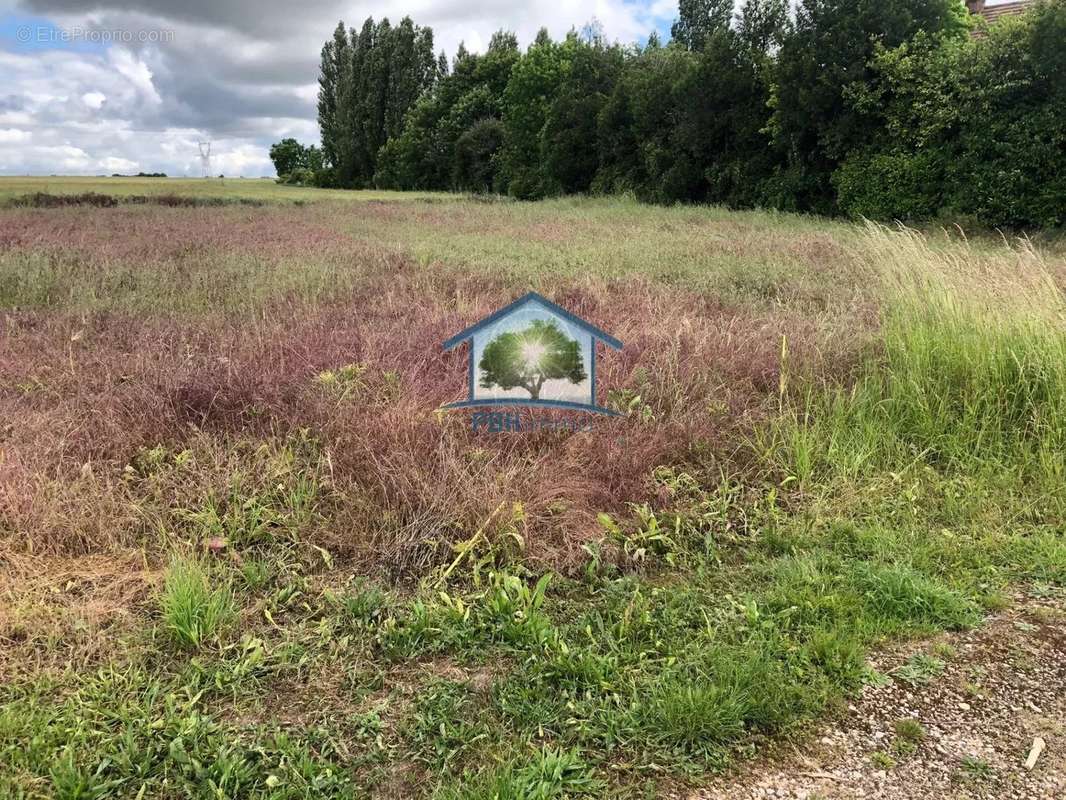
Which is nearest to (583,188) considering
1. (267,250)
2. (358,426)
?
(267,250)

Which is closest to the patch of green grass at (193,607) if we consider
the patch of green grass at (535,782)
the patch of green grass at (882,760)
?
the patch of green grass at (535,782)

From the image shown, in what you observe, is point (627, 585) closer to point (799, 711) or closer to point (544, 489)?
point (544, 489)

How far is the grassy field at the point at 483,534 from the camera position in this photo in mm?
1878

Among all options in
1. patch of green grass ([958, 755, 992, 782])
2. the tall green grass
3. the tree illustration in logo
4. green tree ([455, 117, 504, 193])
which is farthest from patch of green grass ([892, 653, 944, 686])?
green tree ([455, 117, 504, 193])

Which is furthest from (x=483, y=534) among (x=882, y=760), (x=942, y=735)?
(x=942, y=735)

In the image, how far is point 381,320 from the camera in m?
5.21

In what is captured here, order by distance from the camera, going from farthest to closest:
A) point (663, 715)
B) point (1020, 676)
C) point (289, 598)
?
point (289, 598) < point (1020, 676) < point (663, 715)

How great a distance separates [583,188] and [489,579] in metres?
26.4

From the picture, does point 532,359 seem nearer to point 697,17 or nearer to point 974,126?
point 974,126

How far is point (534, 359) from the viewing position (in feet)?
12.5

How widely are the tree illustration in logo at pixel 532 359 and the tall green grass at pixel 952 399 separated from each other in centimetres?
121

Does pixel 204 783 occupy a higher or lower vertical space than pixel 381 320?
lower

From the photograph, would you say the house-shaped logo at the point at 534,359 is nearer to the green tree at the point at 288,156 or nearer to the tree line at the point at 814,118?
the tree line at the point at 814,118

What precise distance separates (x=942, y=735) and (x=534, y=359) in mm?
2526
